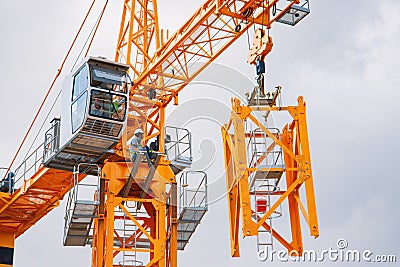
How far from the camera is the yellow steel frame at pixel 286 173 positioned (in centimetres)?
1505

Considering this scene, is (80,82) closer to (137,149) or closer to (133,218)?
(137,149)

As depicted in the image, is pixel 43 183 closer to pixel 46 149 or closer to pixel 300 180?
pixel 46 149

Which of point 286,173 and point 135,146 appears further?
point 135,146

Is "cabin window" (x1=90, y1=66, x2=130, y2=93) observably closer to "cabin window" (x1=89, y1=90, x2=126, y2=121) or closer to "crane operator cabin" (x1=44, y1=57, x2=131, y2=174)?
"crane operator cabin" (x1=44, y1=57, x2=131, y2=174)

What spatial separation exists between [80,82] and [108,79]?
3.18ft

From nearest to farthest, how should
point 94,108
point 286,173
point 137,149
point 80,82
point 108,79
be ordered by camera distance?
1. point 286,173
2. point 94,108
3. point 108,79
4. point 80,82
5. point 137,149

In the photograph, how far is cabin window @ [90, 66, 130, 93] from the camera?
2161 cm

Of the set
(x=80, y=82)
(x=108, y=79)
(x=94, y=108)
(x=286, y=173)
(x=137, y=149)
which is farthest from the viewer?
(x=137, y=149)

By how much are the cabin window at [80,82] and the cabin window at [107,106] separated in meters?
0.53

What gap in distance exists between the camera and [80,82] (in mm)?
22000

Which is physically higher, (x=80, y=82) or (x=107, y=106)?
(x=80, y=82)

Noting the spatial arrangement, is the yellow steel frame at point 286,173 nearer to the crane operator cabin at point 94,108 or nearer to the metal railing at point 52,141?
the crane operator cabin at point 94,108

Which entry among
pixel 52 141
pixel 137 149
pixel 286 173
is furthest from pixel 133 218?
pixel 286 173

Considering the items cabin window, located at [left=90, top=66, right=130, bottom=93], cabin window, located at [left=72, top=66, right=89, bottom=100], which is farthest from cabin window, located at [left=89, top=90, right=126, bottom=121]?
cabin window, located at [left=72, top=66, right=89, bottom=100]
